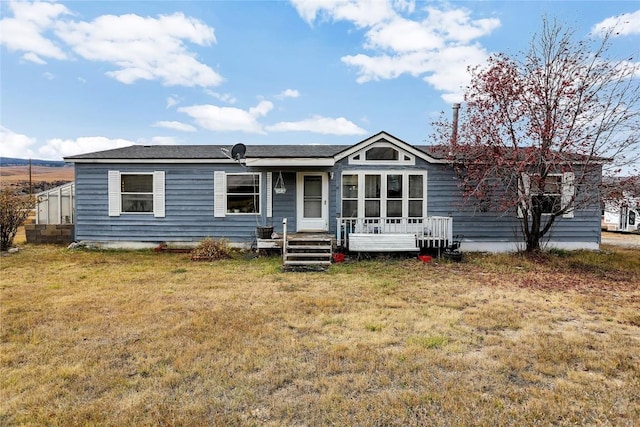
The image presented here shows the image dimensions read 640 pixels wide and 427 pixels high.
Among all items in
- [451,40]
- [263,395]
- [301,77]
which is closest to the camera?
[263,395]

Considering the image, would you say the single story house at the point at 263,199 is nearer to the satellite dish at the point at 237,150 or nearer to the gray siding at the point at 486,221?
the gray siding at the point at 486,221

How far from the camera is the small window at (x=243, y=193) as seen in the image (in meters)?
11.1

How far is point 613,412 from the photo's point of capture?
2715 millimetres

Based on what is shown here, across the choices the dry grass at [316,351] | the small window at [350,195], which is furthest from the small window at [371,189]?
the dry grass at [316,351]

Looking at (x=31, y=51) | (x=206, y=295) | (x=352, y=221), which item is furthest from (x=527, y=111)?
(x=31, y=51)

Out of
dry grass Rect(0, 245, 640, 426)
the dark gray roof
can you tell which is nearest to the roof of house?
the dark gray roof

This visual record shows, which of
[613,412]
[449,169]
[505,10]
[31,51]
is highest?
[505,10]

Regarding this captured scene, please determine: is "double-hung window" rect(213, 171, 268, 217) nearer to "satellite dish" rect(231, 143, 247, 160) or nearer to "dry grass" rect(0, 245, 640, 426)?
"satellite dish" rect(231, 143, 247, 160)

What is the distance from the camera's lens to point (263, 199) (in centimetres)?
1100

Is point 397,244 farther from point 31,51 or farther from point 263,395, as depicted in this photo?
point 31,51

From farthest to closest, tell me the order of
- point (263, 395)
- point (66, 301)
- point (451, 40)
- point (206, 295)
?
point (451, 40), point (206, 295), point (66, 301), point (263, 395)

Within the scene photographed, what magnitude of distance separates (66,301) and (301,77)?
13616 mm

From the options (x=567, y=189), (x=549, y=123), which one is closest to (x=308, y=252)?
(x=549, y=123)

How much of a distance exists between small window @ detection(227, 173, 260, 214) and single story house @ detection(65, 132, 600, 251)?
0.03 m
